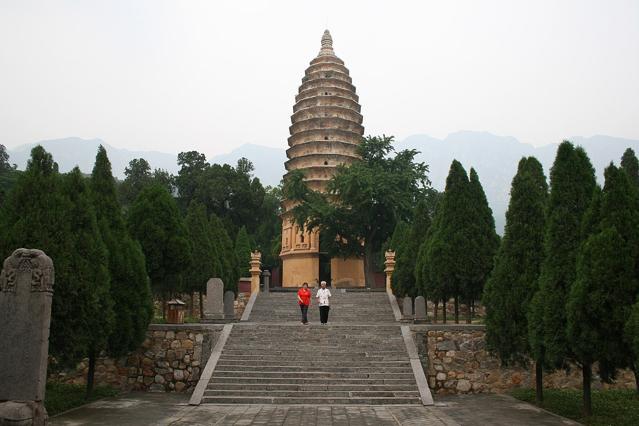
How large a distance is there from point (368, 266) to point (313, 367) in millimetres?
A: 19907

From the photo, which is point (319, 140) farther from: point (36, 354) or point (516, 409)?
point (36, 354)

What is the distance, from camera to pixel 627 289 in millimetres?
9133

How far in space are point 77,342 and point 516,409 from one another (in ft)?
26.3

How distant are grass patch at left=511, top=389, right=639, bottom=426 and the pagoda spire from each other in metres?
34.1

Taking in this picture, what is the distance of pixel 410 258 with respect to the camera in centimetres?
2292

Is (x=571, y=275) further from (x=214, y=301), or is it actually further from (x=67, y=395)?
(x=214, y=301)

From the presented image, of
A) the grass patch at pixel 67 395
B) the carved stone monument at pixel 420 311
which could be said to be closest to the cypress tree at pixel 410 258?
the carved stone monument at pixel 420 311

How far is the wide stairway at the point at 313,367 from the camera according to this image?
12.3 metres

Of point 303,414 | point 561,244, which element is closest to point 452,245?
point 561,244

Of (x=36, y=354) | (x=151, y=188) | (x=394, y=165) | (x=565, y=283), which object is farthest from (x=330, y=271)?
(x=36, y=354)

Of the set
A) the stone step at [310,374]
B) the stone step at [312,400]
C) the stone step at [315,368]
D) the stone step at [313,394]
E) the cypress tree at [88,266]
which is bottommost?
the stone step at [312,400]

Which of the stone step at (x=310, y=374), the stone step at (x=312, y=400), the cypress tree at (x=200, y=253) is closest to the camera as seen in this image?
the stone step at (x=312, y=400)

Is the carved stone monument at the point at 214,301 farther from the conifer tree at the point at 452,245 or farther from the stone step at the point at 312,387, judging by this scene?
the conifer tree at the point at 452,245

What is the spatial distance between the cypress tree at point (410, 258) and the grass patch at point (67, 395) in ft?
39.1
